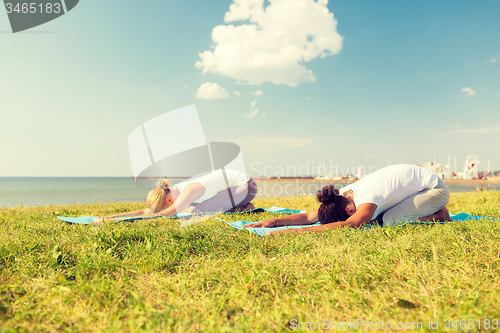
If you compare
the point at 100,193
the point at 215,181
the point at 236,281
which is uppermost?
the point at 215,181

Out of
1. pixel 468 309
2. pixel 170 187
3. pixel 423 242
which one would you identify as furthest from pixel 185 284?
pixel 170 187

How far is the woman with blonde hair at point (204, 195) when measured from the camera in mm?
4871

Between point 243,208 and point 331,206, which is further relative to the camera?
point 243,208

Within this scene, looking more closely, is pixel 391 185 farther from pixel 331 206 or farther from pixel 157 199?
pixel 157 199

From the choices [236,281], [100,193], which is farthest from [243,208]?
[100,193]

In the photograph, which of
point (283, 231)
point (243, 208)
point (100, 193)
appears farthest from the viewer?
point (100, 193)

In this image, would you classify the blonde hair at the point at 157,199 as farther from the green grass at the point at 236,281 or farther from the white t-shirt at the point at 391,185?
the white t-shirt at the point at 391,185

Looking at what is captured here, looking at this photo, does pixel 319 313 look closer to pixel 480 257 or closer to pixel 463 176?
pixel 480 257

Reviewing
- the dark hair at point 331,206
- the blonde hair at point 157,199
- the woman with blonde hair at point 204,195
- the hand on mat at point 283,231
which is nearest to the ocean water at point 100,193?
the dark hair at point 331,206

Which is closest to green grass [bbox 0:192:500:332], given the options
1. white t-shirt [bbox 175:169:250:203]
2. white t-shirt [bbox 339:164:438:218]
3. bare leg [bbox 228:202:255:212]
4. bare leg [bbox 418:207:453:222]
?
white t-shirt [bbox 339:164:438:218]

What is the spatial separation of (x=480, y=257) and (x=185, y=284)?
2.36m

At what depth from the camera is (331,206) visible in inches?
145

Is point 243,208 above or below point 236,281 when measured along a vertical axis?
below

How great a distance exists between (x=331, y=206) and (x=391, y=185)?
85 centimetres
